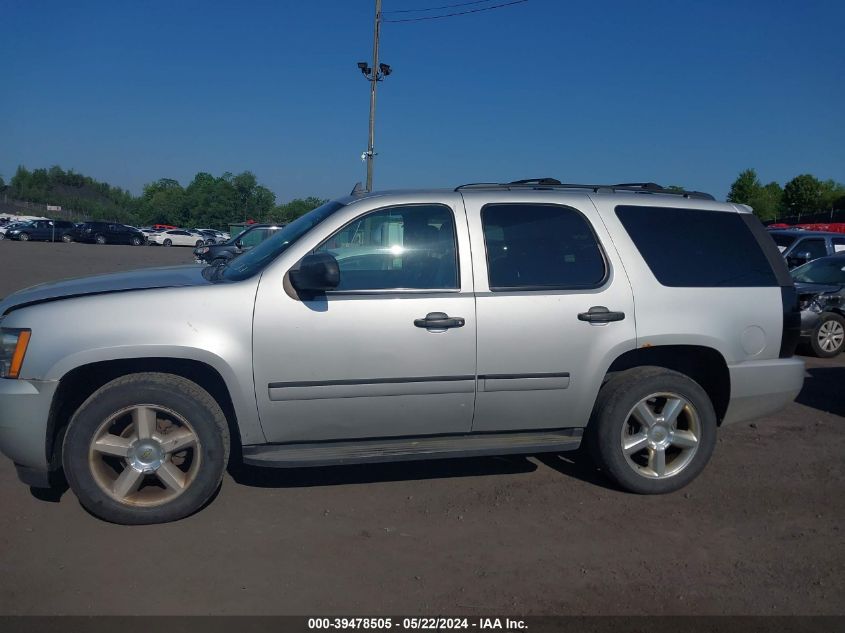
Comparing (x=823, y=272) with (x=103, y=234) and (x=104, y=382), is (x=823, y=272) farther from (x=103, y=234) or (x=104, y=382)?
(x=103, y=234)

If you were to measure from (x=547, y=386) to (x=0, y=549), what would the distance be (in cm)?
308

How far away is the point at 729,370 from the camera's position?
4.65m

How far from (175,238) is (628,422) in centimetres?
5450

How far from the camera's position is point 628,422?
466 centimetres

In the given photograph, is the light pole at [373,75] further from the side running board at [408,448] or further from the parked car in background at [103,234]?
the parked car in background at [103,234]

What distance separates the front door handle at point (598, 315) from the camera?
437 cm

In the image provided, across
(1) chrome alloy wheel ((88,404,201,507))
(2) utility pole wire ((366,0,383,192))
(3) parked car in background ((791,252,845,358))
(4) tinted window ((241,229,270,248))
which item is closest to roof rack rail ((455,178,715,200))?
(1) chrome alloy wheel ((88,404,201,507))

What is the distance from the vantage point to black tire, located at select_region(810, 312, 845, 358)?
9727 mm

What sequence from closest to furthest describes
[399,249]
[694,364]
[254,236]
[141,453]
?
[141,453] → [399,249] → [694,364] → [254,236]

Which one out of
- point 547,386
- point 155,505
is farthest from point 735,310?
point 155,505

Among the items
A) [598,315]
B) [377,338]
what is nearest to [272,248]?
[377,338]

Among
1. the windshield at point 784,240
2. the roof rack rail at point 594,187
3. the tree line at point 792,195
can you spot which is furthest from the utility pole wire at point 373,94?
the tree line at point 792,195

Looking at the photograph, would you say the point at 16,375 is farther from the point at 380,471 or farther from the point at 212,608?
the point at 380,471

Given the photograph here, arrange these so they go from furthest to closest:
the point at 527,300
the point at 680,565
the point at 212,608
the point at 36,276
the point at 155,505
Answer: the point at 36,276, the point at 527,300, the point at 155,505, the point at 680,565, the point at 212,608
